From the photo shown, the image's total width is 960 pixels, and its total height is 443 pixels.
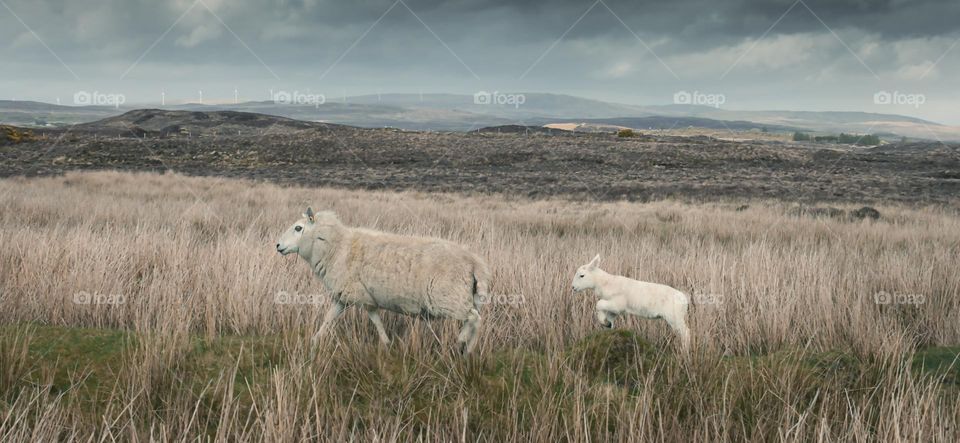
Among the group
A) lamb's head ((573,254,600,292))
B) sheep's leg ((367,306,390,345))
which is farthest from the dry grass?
lamb's head ((573,254,600,292))

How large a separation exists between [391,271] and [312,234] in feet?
2.71

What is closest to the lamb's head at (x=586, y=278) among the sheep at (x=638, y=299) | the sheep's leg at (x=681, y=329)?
the sheep at (x=638, y=299)

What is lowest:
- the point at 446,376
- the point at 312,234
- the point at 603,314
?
the point at 446,376

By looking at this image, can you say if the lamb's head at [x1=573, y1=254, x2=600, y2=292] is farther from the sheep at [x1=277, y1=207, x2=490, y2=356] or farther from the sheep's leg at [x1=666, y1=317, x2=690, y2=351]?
the sheep at [x1=277, y1=207, x2=490, y2=356]

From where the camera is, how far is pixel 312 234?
→ 4.79 metres

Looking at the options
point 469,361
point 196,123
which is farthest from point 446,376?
point 196,123

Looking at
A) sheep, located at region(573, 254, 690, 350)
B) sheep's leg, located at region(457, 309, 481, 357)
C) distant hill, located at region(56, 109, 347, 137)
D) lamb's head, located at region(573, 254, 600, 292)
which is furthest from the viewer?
distant hill, located at region(56, 109, 347, 137)

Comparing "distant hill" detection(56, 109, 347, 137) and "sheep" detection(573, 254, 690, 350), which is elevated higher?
"distant hill" detection(56, 109, 347, 137)

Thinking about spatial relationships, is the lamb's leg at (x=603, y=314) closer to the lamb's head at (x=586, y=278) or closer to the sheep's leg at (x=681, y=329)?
the lamb's head at (x=586, y=278)

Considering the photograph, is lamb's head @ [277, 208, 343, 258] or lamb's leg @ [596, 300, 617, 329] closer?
lamb's leg @ [596, 300, 617, 329]

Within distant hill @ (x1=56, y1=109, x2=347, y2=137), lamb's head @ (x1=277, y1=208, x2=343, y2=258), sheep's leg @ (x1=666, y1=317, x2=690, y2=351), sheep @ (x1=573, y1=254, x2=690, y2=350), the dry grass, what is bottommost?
the dry grass

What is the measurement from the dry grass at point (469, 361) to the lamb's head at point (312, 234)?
0.68m

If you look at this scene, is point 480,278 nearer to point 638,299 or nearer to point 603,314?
point 603,314

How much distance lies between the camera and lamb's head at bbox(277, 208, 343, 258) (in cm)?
471
